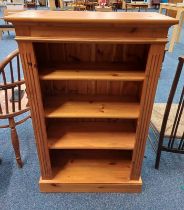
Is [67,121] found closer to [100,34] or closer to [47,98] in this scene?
[47,98]

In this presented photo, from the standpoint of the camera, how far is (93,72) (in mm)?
1104

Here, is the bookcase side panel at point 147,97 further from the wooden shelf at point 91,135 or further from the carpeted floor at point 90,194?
the carpeted floor at point 90,194

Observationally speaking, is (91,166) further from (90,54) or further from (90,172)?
(90,54)

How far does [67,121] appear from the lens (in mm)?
1514

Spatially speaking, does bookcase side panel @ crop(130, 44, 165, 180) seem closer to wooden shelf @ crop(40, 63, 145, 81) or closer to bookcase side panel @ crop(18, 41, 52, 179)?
wooden shelf @ crop(40, 63, 145, 81)

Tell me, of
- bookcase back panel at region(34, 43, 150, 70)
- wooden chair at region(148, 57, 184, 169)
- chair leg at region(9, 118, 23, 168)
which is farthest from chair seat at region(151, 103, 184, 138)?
chair leg at region(9, 118, 23, 168)

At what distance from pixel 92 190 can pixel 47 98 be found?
74 cm

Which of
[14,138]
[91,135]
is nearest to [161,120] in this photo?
[91,135]

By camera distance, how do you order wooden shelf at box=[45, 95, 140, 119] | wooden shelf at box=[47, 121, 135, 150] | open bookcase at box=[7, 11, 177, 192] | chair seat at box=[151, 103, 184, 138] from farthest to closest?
chair seat at box=[151, 103, 184, 138]
wooden shelf at box=[47, 121, 135, 150]
wooden shelf at box=[45, 95, 140, 119]
open bookcase at box=[7, 11, 177, 192]

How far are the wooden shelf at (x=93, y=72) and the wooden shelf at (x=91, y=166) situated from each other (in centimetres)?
77

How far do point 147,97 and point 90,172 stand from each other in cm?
75

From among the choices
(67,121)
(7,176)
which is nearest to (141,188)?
(67,121)

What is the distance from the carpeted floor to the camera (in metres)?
1.37

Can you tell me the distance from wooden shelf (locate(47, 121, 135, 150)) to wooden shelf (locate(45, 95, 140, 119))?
0.23 metres
